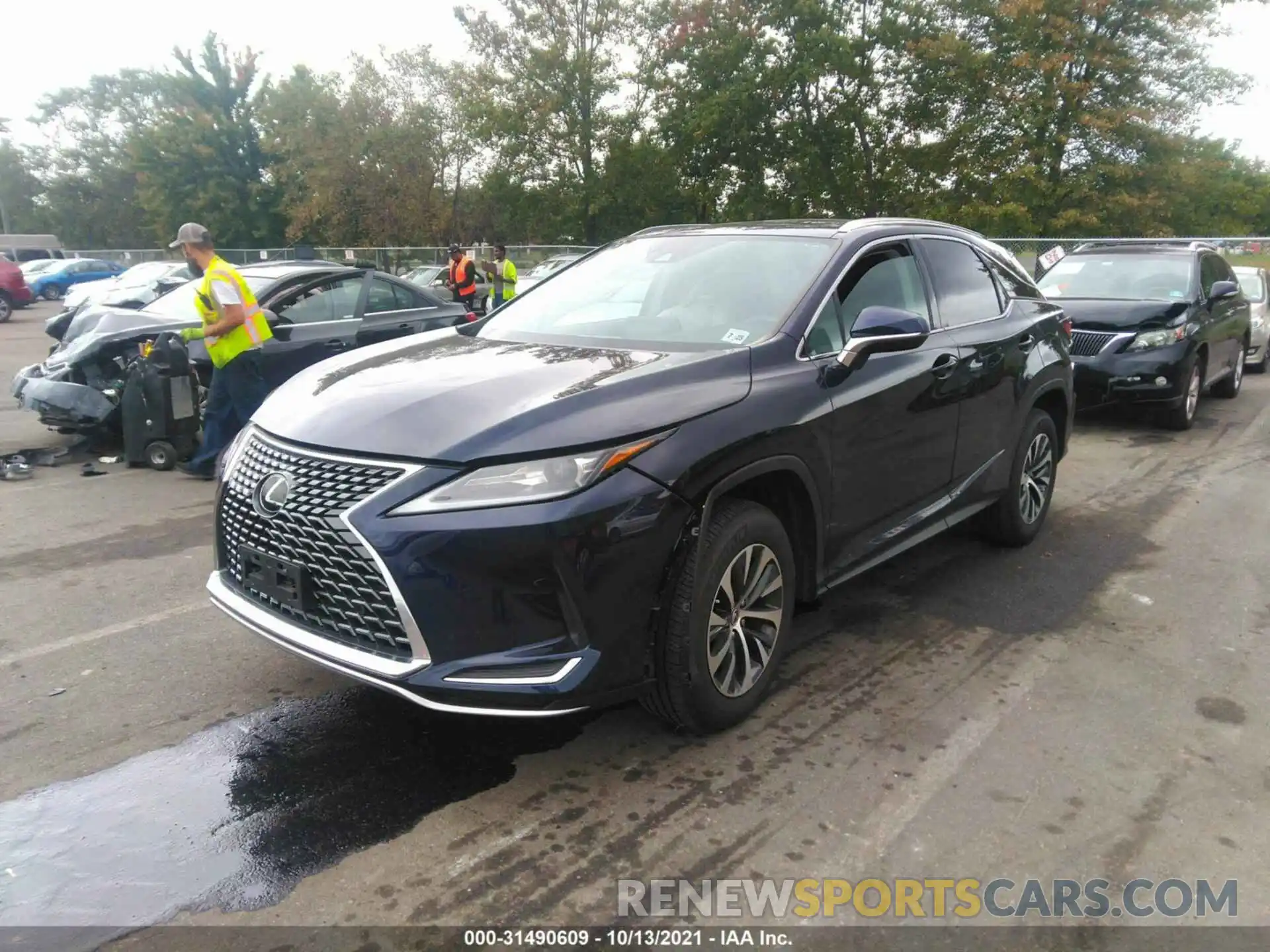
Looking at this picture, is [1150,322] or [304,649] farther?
[1150,322]

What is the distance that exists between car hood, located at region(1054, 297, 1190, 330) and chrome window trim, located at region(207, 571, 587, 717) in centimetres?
781

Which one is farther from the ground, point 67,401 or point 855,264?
point 855,264

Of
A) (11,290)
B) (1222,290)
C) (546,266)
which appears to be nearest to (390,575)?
(1222,290)

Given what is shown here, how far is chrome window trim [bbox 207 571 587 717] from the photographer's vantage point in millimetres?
2740

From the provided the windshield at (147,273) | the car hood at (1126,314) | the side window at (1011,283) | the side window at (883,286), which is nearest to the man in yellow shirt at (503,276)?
the windshield at (147,273)

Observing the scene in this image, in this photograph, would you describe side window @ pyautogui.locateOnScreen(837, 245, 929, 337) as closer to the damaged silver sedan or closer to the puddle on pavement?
the puddle on pavement

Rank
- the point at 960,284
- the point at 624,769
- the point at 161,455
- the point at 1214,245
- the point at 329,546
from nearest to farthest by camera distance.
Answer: the point at 329,546, the point at 624,769, the point at 960,284, the point at 161,455, the point at 1214,245

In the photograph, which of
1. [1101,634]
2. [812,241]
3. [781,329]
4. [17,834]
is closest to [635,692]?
[781,329]

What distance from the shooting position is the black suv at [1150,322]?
29.0 ft

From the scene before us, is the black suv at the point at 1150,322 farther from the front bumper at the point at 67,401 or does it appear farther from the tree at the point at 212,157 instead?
the tree at the point at 212,157

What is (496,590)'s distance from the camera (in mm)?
2703

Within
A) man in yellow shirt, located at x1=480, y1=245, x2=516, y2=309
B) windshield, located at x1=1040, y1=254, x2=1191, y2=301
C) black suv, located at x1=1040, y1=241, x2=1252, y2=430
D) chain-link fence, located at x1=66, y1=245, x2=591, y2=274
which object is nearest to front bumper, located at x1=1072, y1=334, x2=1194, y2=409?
black suv, located at x1=1040, y1=241, x2=1252, y2=430

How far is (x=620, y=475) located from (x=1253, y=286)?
45.4ft

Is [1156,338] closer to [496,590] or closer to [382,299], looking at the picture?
[382,299]
